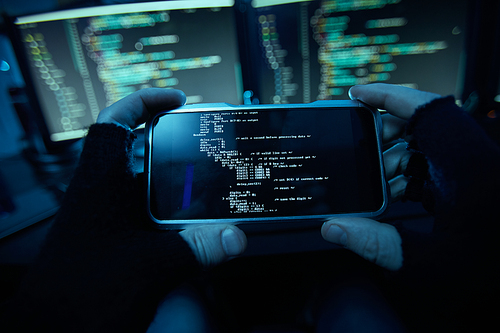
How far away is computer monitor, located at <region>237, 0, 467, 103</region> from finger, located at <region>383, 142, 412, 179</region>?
0.30 meters

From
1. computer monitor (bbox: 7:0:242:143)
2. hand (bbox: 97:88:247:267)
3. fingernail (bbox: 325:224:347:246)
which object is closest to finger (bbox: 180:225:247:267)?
hand (bbox: 97:88:247:267)

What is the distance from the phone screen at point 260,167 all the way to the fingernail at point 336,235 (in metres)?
0.05

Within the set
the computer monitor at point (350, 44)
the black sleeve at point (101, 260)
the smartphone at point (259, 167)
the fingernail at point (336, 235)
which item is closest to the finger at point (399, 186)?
the smartphone at point (259, 167)

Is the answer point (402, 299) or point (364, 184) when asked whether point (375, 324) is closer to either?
point (402, 299)

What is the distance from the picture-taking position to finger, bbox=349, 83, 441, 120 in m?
0.45

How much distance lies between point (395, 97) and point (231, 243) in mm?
466

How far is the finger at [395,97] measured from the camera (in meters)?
Answer: 0.45

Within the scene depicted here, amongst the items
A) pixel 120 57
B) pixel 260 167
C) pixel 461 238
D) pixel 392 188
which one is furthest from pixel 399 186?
pixel 120 57

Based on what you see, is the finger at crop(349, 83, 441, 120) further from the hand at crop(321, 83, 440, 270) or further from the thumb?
the thumb

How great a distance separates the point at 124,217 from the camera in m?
0.43

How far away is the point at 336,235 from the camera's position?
42 centimetres

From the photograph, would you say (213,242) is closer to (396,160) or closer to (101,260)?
(101,260)

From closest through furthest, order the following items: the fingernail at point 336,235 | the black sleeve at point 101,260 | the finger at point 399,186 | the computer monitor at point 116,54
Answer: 1. the black sleeve at point 101,260
2. the fingernail at point 336,235
3. the finger at point 399,186
4. the computer monitor at point 116,54

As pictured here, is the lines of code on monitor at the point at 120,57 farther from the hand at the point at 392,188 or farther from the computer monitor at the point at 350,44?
the hand at the point at 392,188
